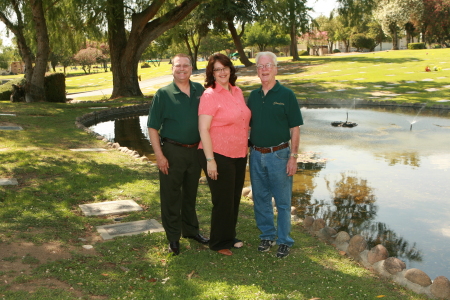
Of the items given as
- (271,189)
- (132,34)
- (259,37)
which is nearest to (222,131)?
(271,189)

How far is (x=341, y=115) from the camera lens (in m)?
16.6

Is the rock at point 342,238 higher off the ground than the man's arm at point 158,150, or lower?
lower

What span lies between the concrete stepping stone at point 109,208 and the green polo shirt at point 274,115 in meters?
2.34

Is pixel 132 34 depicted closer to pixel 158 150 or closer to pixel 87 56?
pixel 158 150

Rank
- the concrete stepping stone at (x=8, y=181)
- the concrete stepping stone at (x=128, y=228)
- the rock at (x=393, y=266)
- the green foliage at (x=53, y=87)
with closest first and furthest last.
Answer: the rock at (x=393, y=266) → the concrete stepping stone at (x=128, y=228) → the concrete stepping stone at (x=8, y=181) → the green foliage at (x=53, y=87)

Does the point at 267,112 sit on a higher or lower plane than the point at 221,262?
higher

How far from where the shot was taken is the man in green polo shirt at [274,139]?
14.5 feet

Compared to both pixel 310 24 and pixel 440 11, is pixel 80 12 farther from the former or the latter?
pixel 440 11

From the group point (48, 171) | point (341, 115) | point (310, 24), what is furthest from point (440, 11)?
point (48, 171)

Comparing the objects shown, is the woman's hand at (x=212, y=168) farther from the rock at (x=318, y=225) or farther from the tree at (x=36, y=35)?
the tree at (x=36, y=35)

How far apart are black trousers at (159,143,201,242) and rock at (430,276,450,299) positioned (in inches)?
94.8

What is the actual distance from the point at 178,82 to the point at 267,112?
93cm

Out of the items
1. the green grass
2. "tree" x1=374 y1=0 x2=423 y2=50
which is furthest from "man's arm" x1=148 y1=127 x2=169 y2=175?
"tree" x1=374 y1=0 x2=423 y2=50

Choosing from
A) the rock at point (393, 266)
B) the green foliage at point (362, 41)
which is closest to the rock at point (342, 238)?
the rock at point (393, 266)
